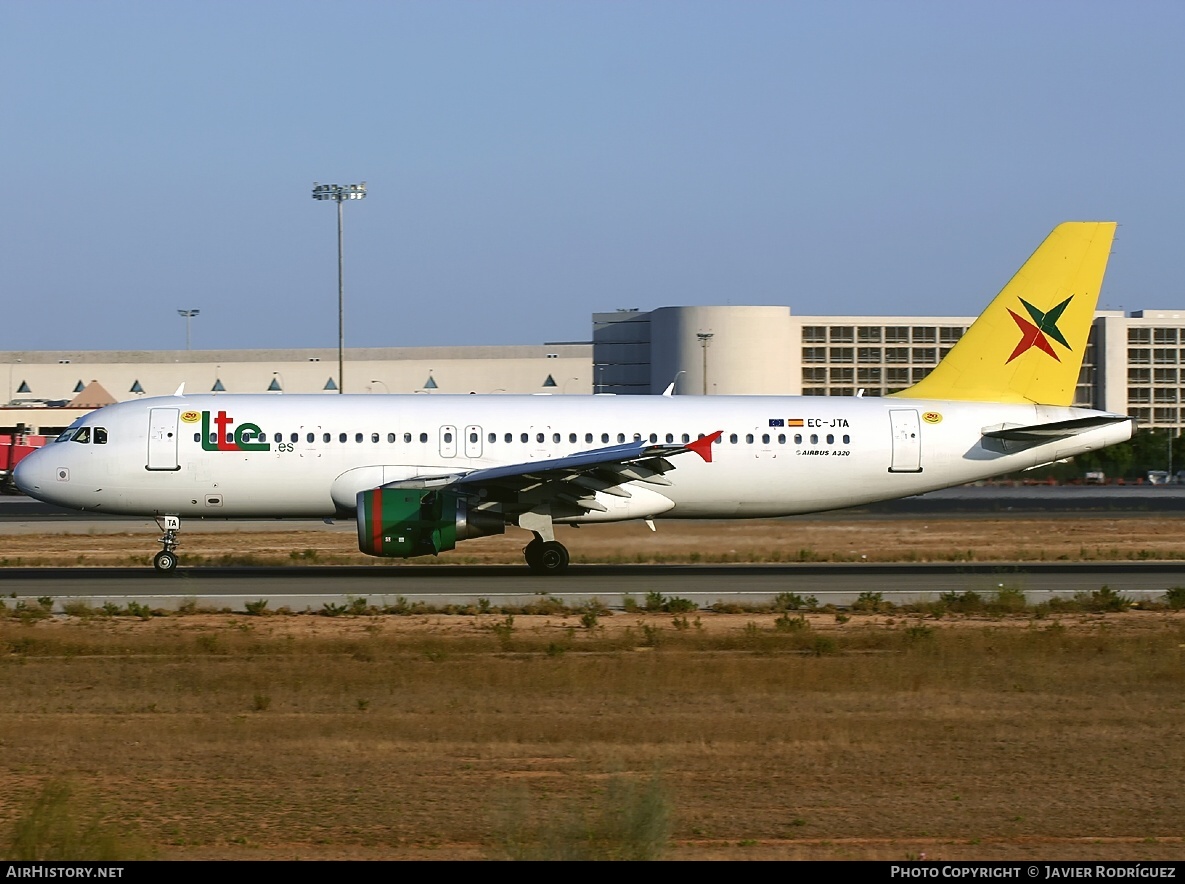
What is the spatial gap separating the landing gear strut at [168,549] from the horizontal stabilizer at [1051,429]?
1675 centimetres

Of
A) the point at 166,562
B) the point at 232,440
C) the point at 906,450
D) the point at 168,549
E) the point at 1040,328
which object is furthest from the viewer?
the point at 1040,328

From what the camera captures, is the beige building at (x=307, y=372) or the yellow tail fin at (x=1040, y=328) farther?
the beige building at (x=307, y=372)

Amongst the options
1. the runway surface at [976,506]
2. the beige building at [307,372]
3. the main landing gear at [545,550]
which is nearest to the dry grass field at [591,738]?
the main landing gear at [545,550]

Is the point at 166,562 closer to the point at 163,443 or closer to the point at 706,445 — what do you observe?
the point at 163,443

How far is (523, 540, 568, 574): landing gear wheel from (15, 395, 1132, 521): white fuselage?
74cm

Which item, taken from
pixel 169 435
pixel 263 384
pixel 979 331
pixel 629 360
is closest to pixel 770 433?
pixel 979 331

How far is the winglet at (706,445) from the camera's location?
88.4 feet

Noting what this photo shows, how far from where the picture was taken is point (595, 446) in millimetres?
27625

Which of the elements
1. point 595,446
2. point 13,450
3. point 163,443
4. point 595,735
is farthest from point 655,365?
point 595,735

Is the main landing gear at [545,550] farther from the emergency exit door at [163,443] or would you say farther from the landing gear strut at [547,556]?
the emergency exit door at [163,443]

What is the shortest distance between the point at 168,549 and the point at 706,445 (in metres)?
10.9

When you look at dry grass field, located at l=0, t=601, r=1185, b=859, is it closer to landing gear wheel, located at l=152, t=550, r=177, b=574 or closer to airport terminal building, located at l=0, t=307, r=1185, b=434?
landing gear wheel, located at l=152, t=550, r=177, b=574

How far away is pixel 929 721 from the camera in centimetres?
1297

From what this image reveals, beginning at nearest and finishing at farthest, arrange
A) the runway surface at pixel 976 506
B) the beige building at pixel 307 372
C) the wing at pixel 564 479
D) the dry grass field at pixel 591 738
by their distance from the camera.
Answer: the dry grass field at pixel 591 738, the wing at pixel 564 479, the runway surface at pixel 976 506, the beige building at pixel 307 372
